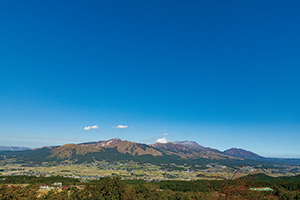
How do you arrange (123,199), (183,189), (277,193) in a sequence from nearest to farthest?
(123,199) → (277,193) → (183,189)

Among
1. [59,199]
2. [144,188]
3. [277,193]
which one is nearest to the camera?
[59,199]

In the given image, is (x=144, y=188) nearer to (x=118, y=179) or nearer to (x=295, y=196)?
(x=118, y=179)

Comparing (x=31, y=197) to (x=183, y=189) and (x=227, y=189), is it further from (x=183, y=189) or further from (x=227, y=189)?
(x=183, y=189)

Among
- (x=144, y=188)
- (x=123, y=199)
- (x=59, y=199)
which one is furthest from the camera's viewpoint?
(x=144, y=188)

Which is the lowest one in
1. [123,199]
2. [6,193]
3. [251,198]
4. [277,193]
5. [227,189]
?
[277,193]

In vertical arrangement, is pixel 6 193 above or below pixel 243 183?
below

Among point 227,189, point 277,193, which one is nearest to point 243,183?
point 227,189

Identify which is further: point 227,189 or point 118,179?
point 118,179

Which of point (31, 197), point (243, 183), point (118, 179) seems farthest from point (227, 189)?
point (118, 179)

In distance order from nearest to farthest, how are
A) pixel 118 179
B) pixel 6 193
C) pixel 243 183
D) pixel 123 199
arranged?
pixel 243 183 < pixel 6 193 < pixel 123 199 < pixel 118 179
